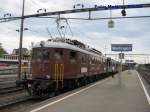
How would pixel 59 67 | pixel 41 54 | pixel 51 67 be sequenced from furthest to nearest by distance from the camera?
1. pixel 41 54
2. pixel 59 67
3. pixel 51 67

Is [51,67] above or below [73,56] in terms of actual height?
below

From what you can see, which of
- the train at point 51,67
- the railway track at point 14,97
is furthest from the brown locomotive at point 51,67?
the railway track at point 14,97

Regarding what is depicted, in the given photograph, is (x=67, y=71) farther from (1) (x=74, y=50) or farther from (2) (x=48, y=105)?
(2) (x=48, y=105)

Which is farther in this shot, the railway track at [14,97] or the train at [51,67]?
the train at [51,67]

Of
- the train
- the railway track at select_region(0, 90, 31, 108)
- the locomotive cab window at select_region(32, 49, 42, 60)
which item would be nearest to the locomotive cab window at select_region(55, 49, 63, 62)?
the train

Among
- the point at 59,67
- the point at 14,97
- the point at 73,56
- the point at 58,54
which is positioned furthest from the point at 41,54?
the point at 14,97

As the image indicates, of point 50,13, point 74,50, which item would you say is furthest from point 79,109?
point 50,13

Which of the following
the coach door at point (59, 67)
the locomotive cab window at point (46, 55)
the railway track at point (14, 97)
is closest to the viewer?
the railway track at point (14, 97)

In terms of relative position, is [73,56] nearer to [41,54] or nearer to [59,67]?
[59,67]

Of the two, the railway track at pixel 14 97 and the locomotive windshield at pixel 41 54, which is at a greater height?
the locomotive windshield at pixel 41 54

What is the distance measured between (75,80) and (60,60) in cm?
→ 346

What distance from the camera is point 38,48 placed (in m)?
22.6

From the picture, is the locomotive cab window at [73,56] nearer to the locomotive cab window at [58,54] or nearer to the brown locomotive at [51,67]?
the brown locomotive at [51,67]

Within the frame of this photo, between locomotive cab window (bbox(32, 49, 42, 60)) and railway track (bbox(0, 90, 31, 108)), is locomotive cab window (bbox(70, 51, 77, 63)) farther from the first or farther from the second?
railway track (bbox(0, 90, 31, 108))
